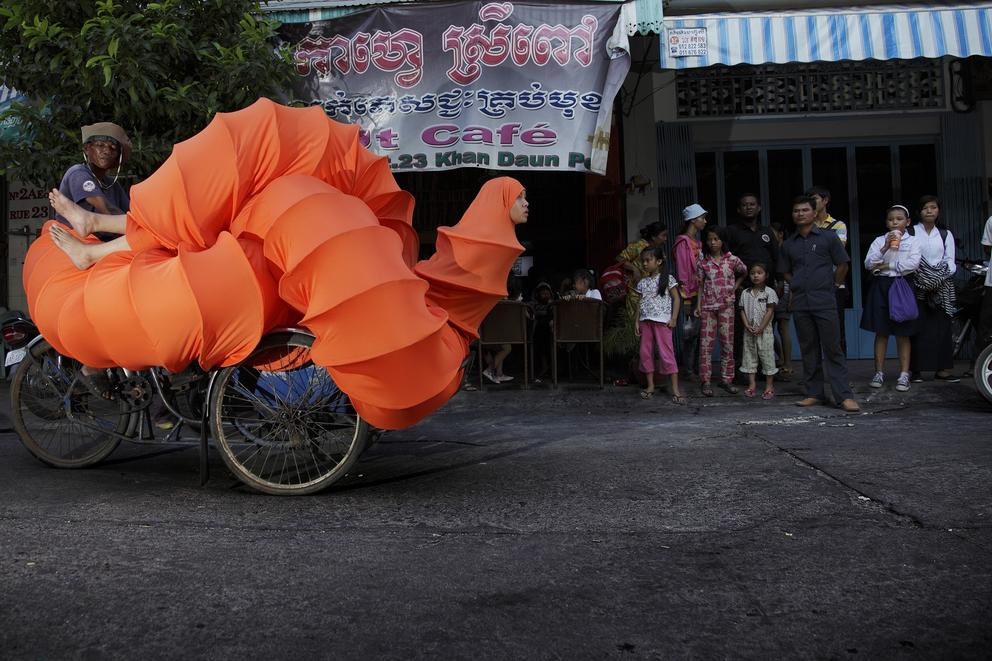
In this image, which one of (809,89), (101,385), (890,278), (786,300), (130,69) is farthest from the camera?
(809,89)

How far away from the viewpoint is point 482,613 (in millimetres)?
2885

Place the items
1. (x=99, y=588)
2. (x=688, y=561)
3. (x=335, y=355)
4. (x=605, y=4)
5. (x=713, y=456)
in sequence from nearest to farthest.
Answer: (x=99, y=588) < (x=688, y=561) < (x=335, y=355) < (x=713, y=456) < (x=605, y=4)

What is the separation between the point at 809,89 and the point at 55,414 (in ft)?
31.1

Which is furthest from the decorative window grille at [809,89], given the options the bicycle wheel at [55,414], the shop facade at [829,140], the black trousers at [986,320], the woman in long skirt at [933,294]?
the bicycle wheel at [55,414]

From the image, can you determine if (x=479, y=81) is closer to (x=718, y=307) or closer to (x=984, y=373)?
(x=718, y=307)

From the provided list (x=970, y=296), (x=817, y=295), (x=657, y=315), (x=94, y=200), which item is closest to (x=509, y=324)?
(x=657, y=315)

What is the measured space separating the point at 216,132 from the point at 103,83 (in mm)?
3923

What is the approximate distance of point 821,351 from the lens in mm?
8164

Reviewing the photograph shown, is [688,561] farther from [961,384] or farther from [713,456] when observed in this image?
→ [961,384]

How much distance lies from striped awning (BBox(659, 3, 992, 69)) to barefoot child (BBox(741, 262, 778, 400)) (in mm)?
2124

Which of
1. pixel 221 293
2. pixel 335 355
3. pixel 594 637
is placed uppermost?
pixel 221 293

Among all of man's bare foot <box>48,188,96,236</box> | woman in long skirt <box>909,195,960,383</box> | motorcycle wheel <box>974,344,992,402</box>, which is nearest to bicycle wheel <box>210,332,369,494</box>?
man's bare foot <box>48,188,96,236</box>

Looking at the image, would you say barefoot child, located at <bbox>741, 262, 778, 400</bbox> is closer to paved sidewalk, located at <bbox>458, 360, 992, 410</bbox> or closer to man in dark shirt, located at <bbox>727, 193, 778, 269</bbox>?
paved sidewalk, located at <bbox>458, 360, 992, 410</bbox>

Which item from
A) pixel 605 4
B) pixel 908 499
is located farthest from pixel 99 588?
pixel 605 4
